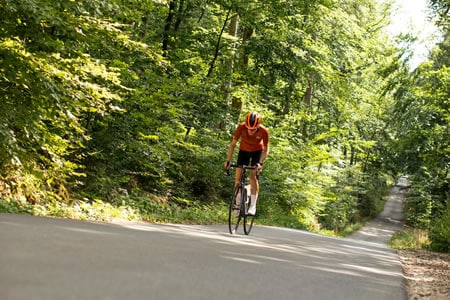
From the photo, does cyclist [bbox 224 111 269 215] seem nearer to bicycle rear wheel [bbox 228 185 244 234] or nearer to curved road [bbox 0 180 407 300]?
bicycle rear wheel [bbox 228 185 244 234]

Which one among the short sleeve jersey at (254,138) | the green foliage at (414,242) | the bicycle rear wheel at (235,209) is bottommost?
the green foliage at (414,242)

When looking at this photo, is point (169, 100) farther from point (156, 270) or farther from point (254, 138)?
point (156, 270)

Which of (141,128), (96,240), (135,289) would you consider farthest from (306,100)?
(135,289)

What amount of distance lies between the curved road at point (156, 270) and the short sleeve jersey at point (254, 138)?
2735 millimetres

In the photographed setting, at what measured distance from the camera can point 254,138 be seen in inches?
411

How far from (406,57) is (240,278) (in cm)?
3052

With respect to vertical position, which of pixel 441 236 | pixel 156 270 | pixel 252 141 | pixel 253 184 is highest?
pixel 252 141

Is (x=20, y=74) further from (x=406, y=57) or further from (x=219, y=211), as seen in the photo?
(x=406, y=57)

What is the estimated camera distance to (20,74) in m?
8.26

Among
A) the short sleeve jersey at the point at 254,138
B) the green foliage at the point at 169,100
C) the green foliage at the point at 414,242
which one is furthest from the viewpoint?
the green foliage at the point at 414,242

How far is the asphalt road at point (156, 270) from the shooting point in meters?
3.93

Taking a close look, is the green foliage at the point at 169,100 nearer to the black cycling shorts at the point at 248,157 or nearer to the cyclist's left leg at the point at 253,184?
the cyclist's left leg at the point at 253,184

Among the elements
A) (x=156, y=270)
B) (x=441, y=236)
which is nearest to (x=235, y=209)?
(x=156, y=270)

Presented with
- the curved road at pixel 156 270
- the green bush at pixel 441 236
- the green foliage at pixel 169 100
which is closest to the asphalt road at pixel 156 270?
the curved road at pixel 156 270
